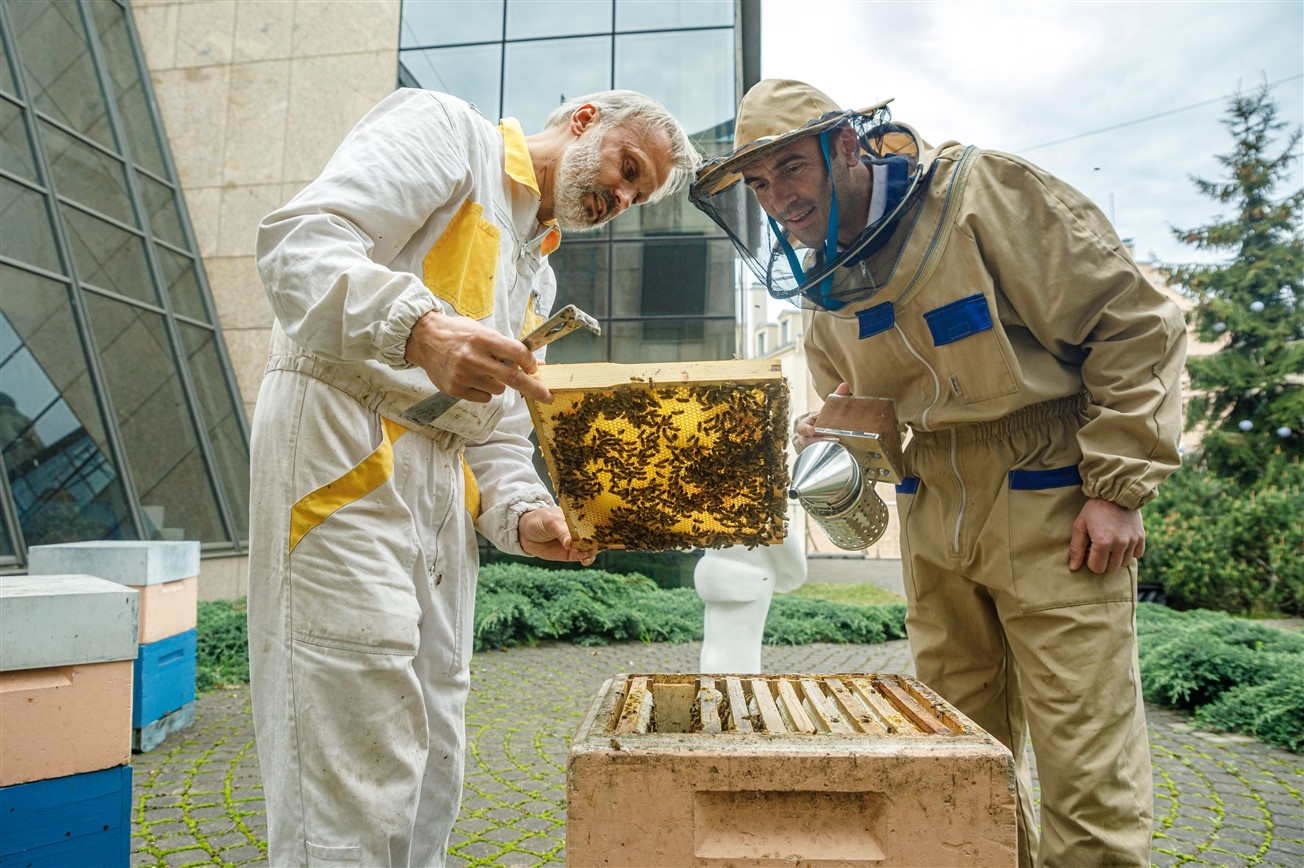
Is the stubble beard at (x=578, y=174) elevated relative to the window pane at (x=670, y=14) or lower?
lower

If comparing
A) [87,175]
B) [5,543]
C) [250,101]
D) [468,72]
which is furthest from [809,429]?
[250,101]

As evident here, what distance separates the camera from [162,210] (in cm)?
950

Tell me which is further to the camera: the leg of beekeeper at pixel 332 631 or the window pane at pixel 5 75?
the window pane at pixel 5 75

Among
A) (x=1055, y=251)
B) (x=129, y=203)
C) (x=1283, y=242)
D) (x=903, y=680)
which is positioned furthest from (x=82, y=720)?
(x=1283, y=242)

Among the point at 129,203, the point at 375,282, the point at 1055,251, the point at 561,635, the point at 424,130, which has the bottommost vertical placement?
the point at 561,635

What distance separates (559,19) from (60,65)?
5.40m

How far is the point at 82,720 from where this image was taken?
223 cm

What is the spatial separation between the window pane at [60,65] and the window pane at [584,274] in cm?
493

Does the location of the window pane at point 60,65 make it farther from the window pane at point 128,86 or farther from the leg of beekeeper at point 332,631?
the leg of beekeeper at point 332,631

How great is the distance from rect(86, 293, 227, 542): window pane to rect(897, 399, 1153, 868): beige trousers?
7313 mm

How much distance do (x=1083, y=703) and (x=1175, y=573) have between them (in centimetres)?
1038

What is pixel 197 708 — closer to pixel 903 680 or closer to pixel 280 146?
pixel 903 680

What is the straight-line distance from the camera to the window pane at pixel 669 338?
32.3 ft

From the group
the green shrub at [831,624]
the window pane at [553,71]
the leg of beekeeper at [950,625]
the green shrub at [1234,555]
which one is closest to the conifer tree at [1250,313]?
the green shrub at [1234,555]
